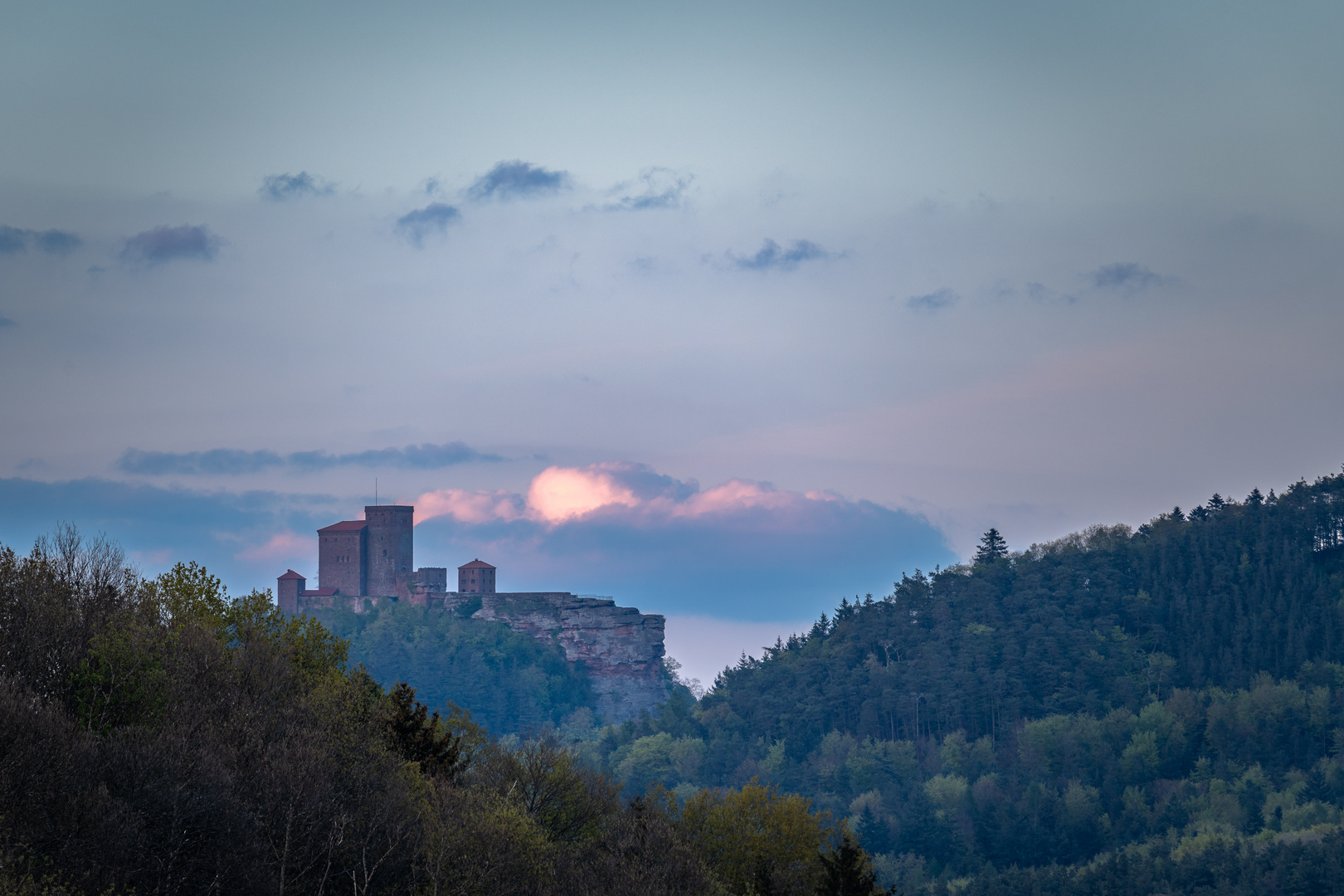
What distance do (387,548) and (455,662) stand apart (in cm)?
2146

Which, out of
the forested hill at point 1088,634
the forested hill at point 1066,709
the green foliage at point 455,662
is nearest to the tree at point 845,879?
the forested hill at point 1066,709

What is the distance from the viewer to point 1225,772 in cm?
13275

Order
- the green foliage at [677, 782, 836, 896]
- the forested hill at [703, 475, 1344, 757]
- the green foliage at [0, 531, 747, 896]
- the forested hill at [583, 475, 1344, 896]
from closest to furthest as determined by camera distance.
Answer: the green foliage at [0, 531, 747, 896] < the green foliage at [677, 782, 836, 896] < the forested hill at [583, 475, 1344, 896] < the forested hill at [703, 475, 1344, 757]

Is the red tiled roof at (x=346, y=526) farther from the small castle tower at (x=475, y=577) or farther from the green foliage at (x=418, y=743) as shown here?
the green foliage at (x=418, y=743)

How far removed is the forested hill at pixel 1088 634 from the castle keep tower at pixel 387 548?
150 ft

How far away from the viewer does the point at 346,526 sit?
180 metres

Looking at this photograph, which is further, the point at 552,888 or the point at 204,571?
the point at 204,571

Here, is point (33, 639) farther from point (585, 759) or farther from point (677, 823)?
point (585, 759)

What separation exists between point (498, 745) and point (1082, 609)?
12863 cm

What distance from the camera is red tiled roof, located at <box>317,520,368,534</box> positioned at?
179125 millimetres

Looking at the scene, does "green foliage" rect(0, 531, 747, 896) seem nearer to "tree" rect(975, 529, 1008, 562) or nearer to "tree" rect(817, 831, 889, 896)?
"tree" rect(817, 831, 889, 896)

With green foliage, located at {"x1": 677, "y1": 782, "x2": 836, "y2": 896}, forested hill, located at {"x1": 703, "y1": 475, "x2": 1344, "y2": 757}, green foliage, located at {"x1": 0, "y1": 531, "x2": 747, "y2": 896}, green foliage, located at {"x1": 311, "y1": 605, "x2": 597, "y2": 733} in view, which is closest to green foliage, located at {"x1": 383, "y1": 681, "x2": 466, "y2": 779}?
green foliage, located at {"x1": 0, "y1": 531, "x2": 747, "y2": 896}

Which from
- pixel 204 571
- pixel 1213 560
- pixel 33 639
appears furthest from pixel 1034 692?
pixel 33 639

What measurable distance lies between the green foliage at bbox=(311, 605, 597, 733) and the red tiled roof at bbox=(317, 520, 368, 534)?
10646 millimetres
